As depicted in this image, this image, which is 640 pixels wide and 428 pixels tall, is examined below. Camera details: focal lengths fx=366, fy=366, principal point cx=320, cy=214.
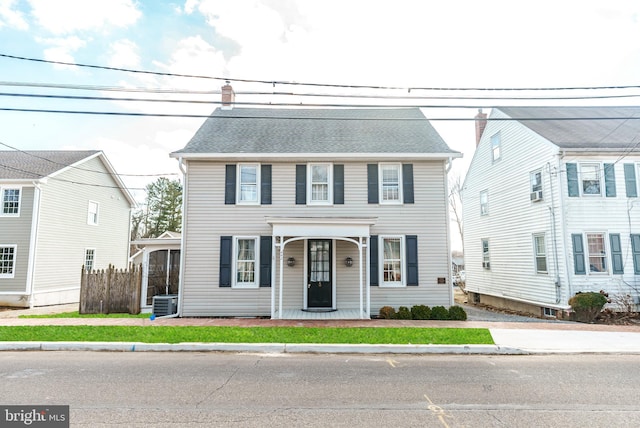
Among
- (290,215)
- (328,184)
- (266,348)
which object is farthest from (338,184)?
(266,348)

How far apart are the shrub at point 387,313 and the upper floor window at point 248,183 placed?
560cm

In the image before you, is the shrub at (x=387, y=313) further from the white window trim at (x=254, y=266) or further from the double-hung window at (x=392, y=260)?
the white window trim at (x=254, y=266)

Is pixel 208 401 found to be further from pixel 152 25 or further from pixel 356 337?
pixel 152 25

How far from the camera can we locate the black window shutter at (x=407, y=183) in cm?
1270

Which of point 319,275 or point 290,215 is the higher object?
point 290,215

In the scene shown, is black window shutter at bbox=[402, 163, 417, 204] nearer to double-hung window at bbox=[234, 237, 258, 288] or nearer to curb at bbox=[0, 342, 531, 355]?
double-hung window at bbox=[234, 237, 258, 288]

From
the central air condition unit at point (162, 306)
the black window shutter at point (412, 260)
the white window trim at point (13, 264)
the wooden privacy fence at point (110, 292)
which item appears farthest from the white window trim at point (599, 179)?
the white window trim at point (13, 264)

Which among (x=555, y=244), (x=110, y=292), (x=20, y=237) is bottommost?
(x=110, y=292)

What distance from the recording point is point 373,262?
40.5ft

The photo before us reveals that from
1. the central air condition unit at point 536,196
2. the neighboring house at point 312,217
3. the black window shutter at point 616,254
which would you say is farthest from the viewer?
the central air condition unit at point 536,196

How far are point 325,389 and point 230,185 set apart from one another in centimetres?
888

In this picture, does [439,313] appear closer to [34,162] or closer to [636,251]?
[636,251]

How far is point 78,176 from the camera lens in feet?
62.1

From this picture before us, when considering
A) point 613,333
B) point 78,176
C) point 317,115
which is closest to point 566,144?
point 613,333
